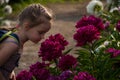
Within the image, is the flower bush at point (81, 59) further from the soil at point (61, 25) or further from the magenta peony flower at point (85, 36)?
the soil at point (61, 25)

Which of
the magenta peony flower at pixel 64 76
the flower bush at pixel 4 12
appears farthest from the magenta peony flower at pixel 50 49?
the flower bush at pixel 4 12

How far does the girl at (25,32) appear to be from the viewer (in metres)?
3.28

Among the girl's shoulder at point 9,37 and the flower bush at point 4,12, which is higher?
the girl's shoulder at point 9,37

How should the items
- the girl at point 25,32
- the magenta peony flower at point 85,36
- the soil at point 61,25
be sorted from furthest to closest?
the soil at point 61,25 → the girl at point 25,32 → the magenta peony flower at point 85,36

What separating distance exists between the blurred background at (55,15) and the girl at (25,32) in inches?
76.2

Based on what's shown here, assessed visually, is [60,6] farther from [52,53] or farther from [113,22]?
[52,53]

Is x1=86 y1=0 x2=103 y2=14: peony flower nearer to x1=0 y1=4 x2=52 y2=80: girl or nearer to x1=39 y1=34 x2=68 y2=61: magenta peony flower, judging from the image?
x1=0 y1=4 x2=52 y2=80: girl

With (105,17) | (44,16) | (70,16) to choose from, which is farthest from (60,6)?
(44,16)

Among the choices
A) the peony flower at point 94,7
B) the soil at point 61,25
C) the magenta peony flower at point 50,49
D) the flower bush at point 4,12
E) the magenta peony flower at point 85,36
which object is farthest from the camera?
the flower bush at point 4,12

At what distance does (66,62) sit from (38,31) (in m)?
0.32

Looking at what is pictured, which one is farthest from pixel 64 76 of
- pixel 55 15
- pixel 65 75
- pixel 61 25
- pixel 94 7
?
pixel 61 25

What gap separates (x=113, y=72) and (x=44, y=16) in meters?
0.65

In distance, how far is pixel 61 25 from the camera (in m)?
9.44

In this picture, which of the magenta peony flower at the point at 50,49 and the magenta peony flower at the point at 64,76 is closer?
the magenta peony flower at the point at 64,76
